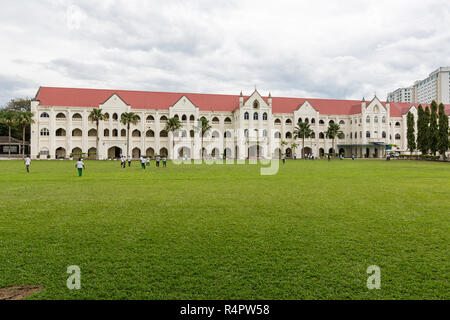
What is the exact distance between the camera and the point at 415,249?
19.5 feet

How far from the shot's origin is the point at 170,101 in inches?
2906

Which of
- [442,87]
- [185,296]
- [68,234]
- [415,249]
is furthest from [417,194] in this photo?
[442,87]

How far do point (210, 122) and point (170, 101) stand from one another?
11.1m

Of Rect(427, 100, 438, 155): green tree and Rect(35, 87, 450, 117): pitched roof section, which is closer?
Rect(427, 100, 438, 155): green tree

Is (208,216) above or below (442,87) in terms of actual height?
below

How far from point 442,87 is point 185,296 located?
217 m

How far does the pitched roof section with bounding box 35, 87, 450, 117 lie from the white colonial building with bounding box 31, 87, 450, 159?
0.66 ft

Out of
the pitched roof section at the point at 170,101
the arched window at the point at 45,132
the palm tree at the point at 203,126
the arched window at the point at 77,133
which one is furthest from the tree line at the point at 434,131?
the arched window at the point at 45,132

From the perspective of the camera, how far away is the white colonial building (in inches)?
2613

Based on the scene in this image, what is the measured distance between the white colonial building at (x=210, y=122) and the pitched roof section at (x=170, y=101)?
0.20m

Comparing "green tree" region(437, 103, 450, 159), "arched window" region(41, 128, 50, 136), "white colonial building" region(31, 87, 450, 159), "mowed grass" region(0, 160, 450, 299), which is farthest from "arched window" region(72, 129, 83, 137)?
"green tree" region(437, 103, 450, 159)

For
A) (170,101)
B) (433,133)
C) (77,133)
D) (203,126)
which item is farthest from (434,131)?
(77,133)

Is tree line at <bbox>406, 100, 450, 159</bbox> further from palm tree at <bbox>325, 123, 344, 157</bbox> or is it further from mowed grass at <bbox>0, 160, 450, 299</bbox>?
mowed grass at <bbox>0, 160, 450, 299</bbox>
